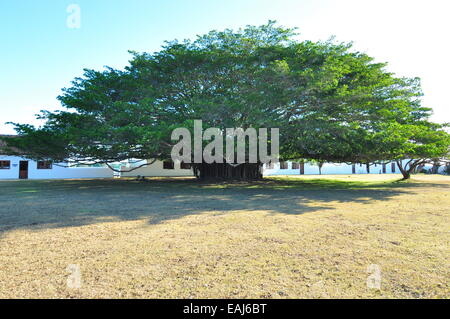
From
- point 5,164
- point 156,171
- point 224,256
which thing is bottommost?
point 224,256

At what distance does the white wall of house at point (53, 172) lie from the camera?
79.4ft

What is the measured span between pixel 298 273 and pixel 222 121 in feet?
35.0

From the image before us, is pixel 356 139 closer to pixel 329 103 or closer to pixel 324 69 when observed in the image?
pixel 329 103

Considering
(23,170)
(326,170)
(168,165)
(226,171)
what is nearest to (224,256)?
(226,171)

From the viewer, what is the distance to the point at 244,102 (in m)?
12.7

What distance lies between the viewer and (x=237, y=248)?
144 inches

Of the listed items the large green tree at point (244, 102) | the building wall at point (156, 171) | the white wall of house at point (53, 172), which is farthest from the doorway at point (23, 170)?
the large green tree at point (244, 102)

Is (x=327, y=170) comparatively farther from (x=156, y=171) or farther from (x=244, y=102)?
(x=244, y=102)

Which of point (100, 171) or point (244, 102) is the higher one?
point (244, 102)

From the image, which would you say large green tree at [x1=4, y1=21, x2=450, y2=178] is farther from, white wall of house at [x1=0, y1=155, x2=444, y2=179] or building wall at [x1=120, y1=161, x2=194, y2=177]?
building wall at [x1=120, y1=161, x2=194, y2=177]

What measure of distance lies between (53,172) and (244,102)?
22949 mm

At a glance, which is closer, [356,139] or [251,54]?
[356,139]
